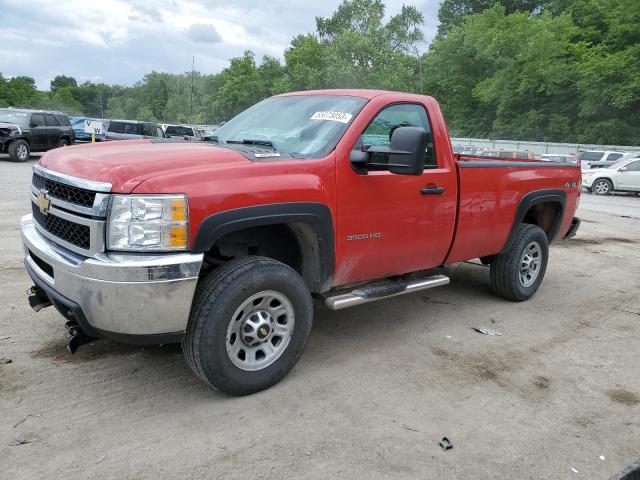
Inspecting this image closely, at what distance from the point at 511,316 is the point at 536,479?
2731 mm

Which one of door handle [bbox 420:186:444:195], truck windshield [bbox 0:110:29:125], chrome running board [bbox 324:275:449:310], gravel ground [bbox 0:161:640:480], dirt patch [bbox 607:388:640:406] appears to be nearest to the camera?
gravel ground [bbox 0:161:640:480]

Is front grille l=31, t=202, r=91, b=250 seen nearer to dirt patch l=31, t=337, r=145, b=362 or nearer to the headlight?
the headlight

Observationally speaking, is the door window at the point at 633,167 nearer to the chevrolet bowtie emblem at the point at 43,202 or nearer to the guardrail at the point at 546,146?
the guardrail at the point at 546,146

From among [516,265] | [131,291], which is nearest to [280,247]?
[131,291]

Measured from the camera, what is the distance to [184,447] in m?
2.88

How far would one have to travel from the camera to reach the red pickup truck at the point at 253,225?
9.62 ft

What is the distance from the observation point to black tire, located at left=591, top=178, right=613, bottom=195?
21562mm

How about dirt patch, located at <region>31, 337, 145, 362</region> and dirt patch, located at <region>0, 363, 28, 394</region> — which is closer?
dirt patch, located at <region>0, 363, 28, 394</region>

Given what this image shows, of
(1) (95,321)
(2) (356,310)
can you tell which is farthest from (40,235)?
(2) (356,310)

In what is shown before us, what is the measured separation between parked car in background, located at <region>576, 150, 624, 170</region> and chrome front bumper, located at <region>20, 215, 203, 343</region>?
2502 cm

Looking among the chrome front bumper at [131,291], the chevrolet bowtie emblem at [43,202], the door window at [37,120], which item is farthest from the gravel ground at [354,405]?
the door window at [37,120]

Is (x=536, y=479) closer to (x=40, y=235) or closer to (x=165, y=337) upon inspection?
(x=165, y=337)

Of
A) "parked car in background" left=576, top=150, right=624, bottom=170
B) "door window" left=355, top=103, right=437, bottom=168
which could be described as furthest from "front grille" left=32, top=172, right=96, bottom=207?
"parked car in background" left=576, top=150, right=624, bottom=170

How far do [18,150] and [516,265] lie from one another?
61.4 ft
